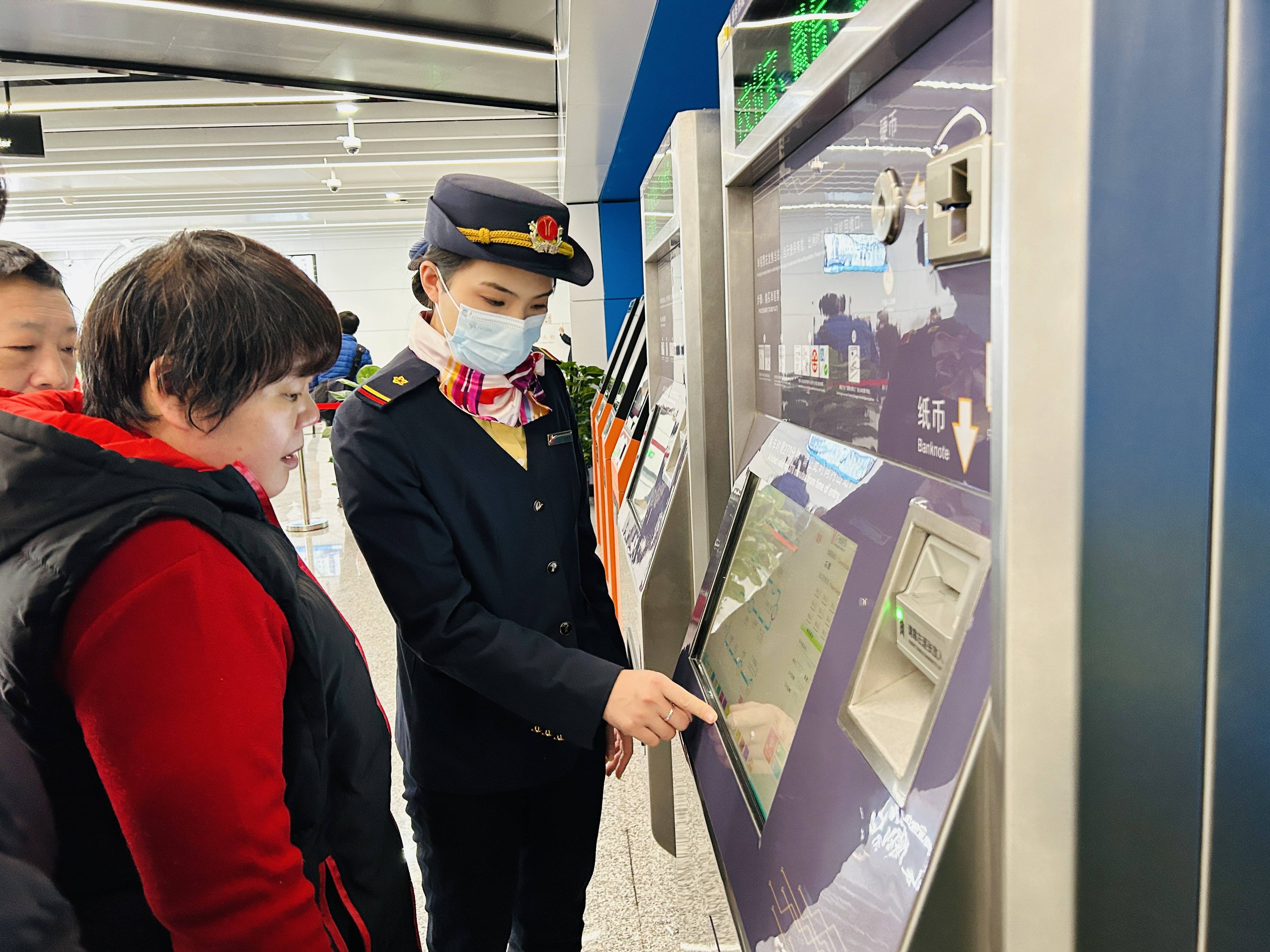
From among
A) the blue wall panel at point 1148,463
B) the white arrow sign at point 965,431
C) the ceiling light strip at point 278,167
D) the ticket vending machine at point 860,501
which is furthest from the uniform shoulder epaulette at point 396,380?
the ceiling light strip at point 278,167

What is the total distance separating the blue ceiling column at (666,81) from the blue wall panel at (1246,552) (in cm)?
156

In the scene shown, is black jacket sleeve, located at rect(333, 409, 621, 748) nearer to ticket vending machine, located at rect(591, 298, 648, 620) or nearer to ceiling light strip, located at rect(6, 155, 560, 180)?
ticket vending machine, located at rect(591, 298, 648, 620)

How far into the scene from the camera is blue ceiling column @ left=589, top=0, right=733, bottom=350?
287cm

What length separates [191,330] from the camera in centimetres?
82

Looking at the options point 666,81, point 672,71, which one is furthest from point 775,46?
point 666,81

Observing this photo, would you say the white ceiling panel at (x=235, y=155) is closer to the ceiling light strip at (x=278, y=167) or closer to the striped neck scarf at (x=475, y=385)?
the ceiling light strip at (x=278, y=167)

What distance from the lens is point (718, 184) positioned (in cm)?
161

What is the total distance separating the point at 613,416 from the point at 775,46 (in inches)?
105

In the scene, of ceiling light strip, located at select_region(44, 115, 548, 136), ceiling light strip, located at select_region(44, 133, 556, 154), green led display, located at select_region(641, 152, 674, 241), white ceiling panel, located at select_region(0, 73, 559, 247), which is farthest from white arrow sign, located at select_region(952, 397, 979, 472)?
ceiling light strip, located at select_region(44, 133, 556, 154)

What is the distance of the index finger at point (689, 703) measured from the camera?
44.0 inches

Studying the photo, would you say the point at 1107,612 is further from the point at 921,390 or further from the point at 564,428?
the point at 564,428

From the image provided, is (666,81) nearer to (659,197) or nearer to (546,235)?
(659,197)

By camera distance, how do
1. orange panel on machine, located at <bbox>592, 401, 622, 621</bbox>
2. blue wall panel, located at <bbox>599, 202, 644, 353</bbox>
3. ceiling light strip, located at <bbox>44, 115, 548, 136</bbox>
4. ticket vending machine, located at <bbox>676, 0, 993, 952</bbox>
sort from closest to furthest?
ticket vending machine, located at <bbox>676, 0, 993, 952</bbox>, orange panel on machine, located at <bbox>592, 401, 622, 621</bbox>, ceiling light strip, located at <bbox>44, 115, 548, 136</bbox>, blue wall panel, located at <bbox>599, 202, 644, 353</bbox>

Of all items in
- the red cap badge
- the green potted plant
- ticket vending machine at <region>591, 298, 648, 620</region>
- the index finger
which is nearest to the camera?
the index finger
